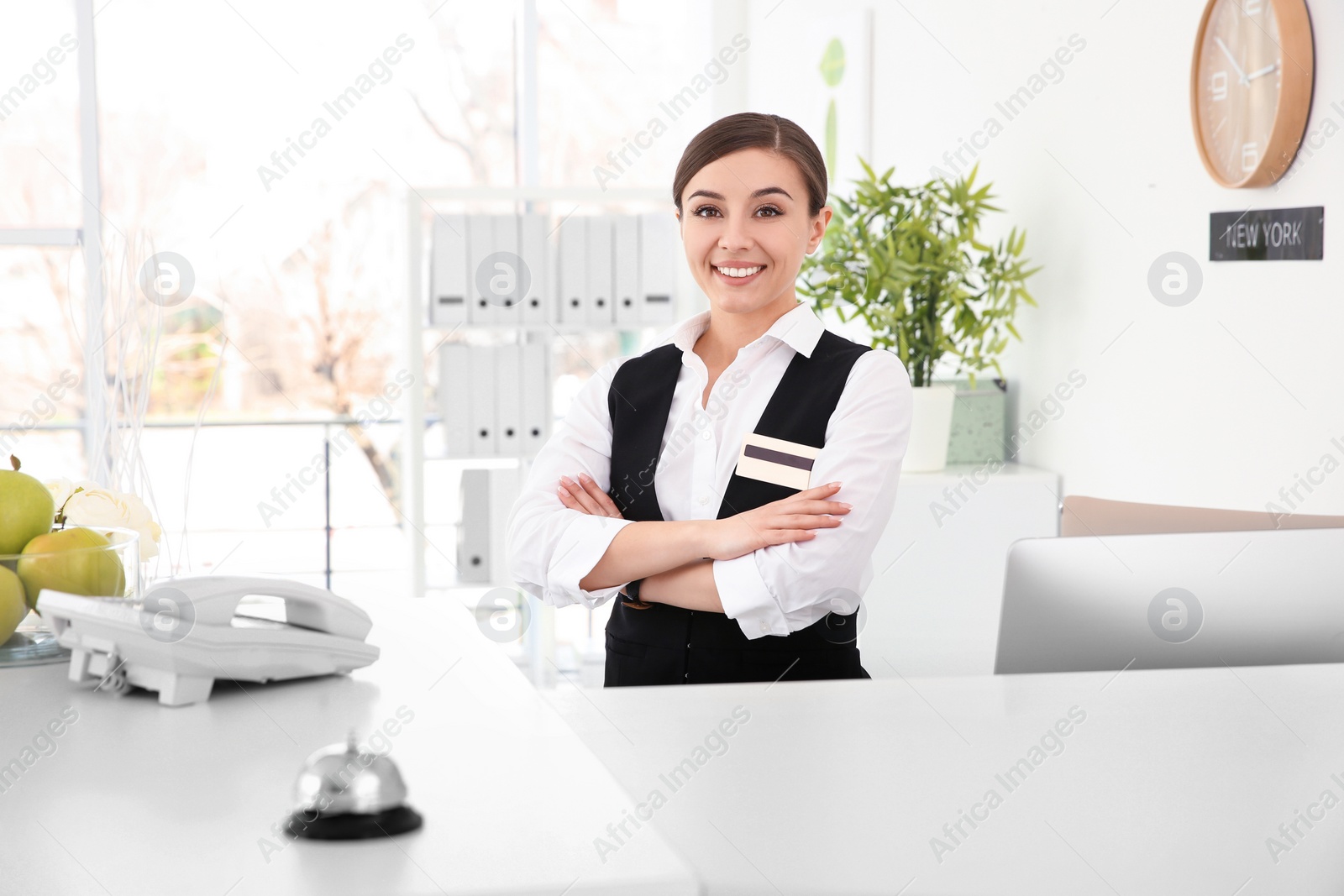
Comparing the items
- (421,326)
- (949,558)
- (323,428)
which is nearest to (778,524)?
(949,558)

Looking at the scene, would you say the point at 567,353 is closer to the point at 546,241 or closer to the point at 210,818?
the point at 546,241

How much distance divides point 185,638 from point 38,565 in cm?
18

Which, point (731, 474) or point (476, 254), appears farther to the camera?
point (476, 254)

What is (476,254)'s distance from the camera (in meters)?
4.04

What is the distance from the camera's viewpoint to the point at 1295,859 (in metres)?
0.89

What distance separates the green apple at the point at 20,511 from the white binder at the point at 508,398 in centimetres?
291

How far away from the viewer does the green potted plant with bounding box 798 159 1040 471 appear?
303cm

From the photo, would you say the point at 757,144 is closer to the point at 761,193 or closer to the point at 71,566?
the point at 761,193

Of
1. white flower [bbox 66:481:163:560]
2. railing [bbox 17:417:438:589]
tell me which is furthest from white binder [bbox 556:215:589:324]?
white flower [bbox 66:481:163:560]

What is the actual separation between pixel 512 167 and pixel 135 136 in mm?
1778

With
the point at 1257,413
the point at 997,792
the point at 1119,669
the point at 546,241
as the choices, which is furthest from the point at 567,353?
the point at 997,792

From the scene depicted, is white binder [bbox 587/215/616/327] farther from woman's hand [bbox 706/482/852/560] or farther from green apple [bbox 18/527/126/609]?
green apple [bbox 18/527/126/609]

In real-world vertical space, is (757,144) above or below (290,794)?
above

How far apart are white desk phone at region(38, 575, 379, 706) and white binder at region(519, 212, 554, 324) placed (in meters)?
3.01
